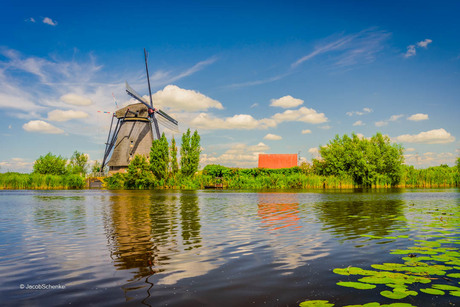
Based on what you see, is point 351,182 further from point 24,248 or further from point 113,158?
point 24,248

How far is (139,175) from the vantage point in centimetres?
6016

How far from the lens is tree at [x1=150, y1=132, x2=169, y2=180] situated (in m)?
59.5

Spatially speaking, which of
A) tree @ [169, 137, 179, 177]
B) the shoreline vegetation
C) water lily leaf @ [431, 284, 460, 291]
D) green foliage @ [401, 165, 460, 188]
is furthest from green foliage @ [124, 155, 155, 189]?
water lily leaf @ [431, 284, 460, 291]

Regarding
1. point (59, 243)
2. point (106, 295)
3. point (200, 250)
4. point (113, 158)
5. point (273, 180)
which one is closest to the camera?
point (106, 295)

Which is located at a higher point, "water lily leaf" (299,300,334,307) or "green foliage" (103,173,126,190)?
"green foliage" (103,173,126,190)

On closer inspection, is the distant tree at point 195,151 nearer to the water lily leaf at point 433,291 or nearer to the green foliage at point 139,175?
the green foliage at point 139,175

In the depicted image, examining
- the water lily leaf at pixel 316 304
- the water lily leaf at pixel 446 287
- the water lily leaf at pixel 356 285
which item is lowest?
the water lily leaf at pixel 316 304

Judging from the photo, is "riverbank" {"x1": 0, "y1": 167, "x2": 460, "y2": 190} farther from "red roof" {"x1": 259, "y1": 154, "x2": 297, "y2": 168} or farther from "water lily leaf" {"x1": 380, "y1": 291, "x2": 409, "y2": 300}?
"water lily leaf" {"x1": 380, "y1": 291, "x2": 409, "y2": 300}

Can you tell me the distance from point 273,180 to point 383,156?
22254 mm

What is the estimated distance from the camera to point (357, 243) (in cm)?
847

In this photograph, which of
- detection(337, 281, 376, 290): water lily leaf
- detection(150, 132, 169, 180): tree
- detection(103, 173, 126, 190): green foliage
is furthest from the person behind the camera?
detection(103, 173, 126, 190): green foliage

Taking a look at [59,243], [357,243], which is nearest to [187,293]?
[357,243]

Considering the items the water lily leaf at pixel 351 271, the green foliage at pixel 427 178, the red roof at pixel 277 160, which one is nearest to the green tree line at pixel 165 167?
the red roof at pixel 277 160

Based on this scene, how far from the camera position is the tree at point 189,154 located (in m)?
60.2
